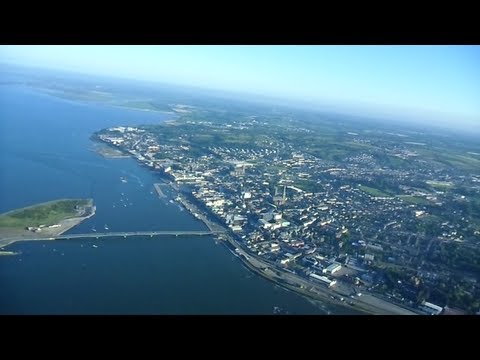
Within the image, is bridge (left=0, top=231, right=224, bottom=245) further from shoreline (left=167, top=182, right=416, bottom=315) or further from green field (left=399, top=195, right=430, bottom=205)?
green field (left=399, top=195, right=430, bottom=205)

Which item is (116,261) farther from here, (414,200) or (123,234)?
(414,200)

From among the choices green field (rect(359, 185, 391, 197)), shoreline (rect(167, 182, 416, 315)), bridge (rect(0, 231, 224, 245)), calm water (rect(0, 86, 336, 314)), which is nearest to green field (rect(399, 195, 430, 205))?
green field (rect(359, 185, 391, 197))

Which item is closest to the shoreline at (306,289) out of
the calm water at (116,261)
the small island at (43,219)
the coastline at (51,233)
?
the calm water at (116,261)

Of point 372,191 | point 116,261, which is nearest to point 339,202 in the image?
point 372,191

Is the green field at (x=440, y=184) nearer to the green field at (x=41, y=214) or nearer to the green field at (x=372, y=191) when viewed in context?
the green field at (x=372, y=191)

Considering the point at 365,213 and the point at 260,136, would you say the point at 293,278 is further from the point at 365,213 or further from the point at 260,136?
the point at 260,136
